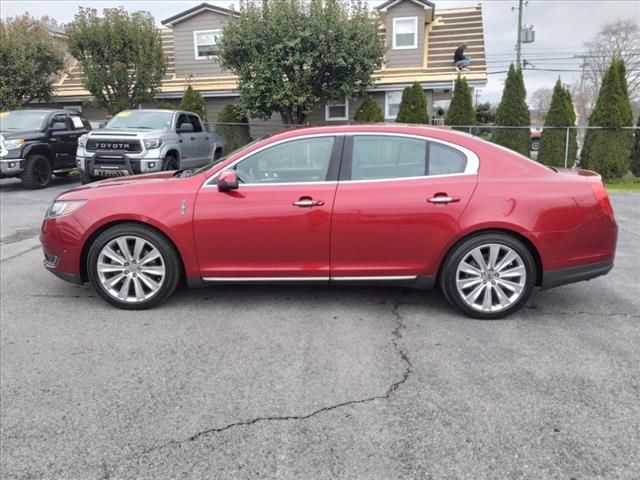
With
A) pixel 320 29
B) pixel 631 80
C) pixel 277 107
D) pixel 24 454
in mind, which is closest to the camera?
pixel 24 454

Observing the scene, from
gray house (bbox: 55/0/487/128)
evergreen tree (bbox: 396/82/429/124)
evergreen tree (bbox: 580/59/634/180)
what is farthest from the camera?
gray house (bbox: 55/0/487/128)

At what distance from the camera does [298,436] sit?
273 cm

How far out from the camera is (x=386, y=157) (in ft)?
14.4

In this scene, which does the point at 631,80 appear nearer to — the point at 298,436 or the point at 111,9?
the point at 111,9

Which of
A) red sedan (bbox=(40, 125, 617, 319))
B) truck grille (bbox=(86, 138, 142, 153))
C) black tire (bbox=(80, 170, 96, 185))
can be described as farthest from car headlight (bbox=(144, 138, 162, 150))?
red sedan (bbox=(40, 125, 617, 319))

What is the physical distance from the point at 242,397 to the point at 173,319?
1.48 meters

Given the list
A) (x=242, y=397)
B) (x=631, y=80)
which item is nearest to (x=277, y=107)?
(x=242, y=397)

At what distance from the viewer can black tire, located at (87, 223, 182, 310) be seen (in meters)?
4.41

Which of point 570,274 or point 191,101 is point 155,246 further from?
point 191,101

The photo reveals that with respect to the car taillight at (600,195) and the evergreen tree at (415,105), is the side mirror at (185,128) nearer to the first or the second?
the evergreen tree at (415,105)

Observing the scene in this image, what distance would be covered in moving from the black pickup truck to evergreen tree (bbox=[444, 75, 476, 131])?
10879mm

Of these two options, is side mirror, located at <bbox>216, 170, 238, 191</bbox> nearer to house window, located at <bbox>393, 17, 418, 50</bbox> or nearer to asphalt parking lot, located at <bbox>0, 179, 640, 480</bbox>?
asphalt parking lot, located at <bbox>0, 179, 640, 480</bbox>

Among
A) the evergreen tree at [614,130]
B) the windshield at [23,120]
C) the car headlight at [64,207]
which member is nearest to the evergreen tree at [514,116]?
the evergreen tree at [614,130]


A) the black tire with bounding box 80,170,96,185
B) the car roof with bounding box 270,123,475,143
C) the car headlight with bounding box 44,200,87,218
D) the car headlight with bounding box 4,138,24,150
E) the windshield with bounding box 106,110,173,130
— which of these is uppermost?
the windshield with bounding box 106,110,173,130
